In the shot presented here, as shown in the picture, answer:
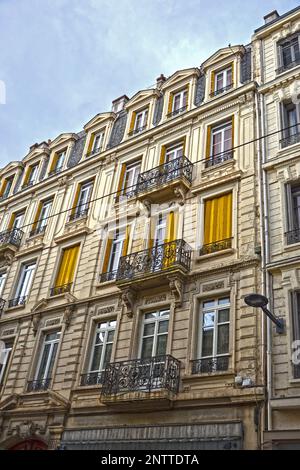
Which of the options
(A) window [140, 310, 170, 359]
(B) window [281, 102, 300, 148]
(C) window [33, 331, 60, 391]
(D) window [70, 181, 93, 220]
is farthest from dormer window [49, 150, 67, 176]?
(B) window [281, 102, 300, 148]

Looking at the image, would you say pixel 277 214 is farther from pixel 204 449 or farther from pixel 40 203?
pixel 40 203

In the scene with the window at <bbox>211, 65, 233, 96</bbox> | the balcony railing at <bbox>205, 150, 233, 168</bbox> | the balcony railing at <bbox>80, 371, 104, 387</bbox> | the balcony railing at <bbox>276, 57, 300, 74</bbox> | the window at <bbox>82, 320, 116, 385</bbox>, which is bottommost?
the balcony railing at <bbox>80, 371, 104, 387</bbox>

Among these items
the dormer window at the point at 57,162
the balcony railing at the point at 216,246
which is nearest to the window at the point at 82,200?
the dormer window at the point at 57,162

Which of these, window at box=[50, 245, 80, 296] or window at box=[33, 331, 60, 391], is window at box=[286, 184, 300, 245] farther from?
window at box=[33, 331, 60, 391]

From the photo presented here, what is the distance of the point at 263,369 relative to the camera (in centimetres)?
988

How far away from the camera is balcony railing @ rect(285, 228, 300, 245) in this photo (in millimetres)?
11210

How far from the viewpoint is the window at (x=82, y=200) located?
17.7 m

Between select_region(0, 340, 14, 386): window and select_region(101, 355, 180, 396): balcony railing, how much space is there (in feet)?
17.1

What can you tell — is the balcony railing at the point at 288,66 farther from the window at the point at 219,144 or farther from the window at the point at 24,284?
the window at the point at 24,284

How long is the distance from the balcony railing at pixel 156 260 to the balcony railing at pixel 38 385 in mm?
3885

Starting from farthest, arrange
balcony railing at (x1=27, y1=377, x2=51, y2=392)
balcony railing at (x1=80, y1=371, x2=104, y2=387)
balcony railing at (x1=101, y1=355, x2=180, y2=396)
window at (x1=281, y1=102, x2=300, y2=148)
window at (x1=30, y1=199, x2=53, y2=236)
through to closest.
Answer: window at (x1=30, y1=199, x2=53, y2=236) → balcony railing at (x1=27, y1=377, x2=51, y2=392) → window at (x1=281, y1=102, x2=300, y2=148) → balcony railing at (x1=80, y1=371, x2=104, y2=387) → balcony railing at (x1=101, y1=355, x2=180, y2=396)

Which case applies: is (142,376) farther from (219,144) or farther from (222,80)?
(222,80)
